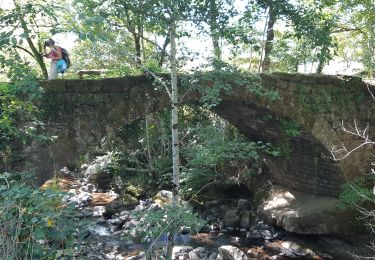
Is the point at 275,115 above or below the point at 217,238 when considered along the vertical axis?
above

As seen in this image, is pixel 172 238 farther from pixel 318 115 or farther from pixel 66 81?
pixel 318 115

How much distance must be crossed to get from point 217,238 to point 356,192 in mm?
2736

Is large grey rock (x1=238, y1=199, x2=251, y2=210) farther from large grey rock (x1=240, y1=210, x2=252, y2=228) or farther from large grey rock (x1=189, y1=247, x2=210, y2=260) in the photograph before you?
large grey rock (x1=189, y1=247, x2=210, y2=260)

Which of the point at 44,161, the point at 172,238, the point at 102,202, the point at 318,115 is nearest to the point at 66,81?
the point at 44,161

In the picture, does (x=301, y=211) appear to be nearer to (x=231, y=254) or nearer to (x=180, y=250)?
(x=231, y=254)

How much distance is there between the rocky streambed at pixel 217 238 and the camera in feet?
22.1

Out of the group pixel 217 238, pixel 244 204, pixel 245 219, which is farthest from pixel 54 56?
pixel 244 204

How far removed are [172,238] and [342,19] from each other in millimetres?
8288

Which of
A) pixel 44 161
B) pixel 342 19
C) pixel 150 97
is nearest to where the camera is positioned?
Answer: pixel 44 161

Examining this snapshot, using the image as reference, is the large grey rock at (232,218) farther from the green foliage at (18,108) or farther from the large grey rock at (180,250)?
the green foliage at (18,108)

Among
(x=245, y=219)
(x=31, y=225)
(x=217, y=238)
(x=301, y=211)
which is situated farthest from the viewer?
(x=245, y=219)

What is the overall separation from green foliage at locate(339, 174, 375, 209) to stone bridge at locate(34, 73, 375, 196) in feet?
0.70

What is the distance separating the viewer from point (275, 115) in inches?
288

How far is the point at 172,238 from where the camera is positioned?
3.56 meters
